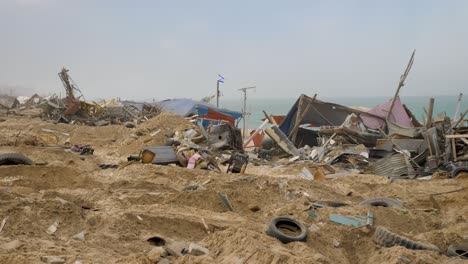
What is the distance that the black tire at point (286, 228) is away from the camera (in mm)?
4973

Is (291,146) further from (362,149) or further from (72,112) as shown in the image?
(72,112)

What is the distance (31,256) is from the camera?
3.79 metres

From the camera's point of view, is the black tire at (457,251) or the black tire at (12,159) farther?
the black tire at (12,159)

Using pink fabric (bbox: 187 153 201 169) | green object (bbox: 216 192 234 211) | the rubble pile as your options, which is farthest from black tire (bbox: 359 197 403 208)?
pink fabric (bbox: 187 153 201 169)

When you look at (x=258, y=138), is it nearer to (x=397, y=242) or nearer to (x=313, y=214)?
(x=313, y=214)

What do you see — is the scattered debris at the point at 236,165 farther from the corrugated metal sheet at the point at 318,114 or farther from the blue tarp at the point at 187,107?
the blue tarp at the point at 187,107

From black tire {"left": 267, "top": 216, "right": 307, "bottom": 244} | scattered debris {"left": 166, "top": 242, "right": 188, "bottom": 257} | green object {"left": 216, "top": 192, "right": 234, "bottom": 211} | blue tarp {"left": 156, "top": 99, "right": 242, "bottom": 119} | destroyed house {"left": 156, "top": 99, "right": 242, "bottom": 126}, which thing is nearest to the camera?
scattered debris {"left": 166, "top": 242, "right": 188, "bottom": 257}

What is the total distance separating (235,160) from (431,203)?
5.37m

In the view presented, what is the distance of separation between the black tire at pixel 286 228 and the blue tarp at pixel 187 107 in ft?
60.4

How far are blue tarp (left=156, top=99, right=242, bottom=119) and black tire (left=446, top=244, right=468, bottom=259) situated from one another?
754 inches

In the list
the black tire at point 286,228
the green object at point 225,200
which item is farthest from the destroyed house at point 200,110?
the black tire at point 286,228

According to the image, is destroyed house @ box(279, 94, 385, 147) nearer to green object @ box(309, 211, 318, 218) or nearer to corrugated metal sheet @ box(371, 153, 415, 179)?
corrugated metal sheet @ box(371, 153, 415, 179)

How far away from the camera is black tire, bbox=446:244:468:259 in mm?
4809

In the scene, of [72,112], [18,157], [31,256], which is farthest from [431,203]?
[72,112]
